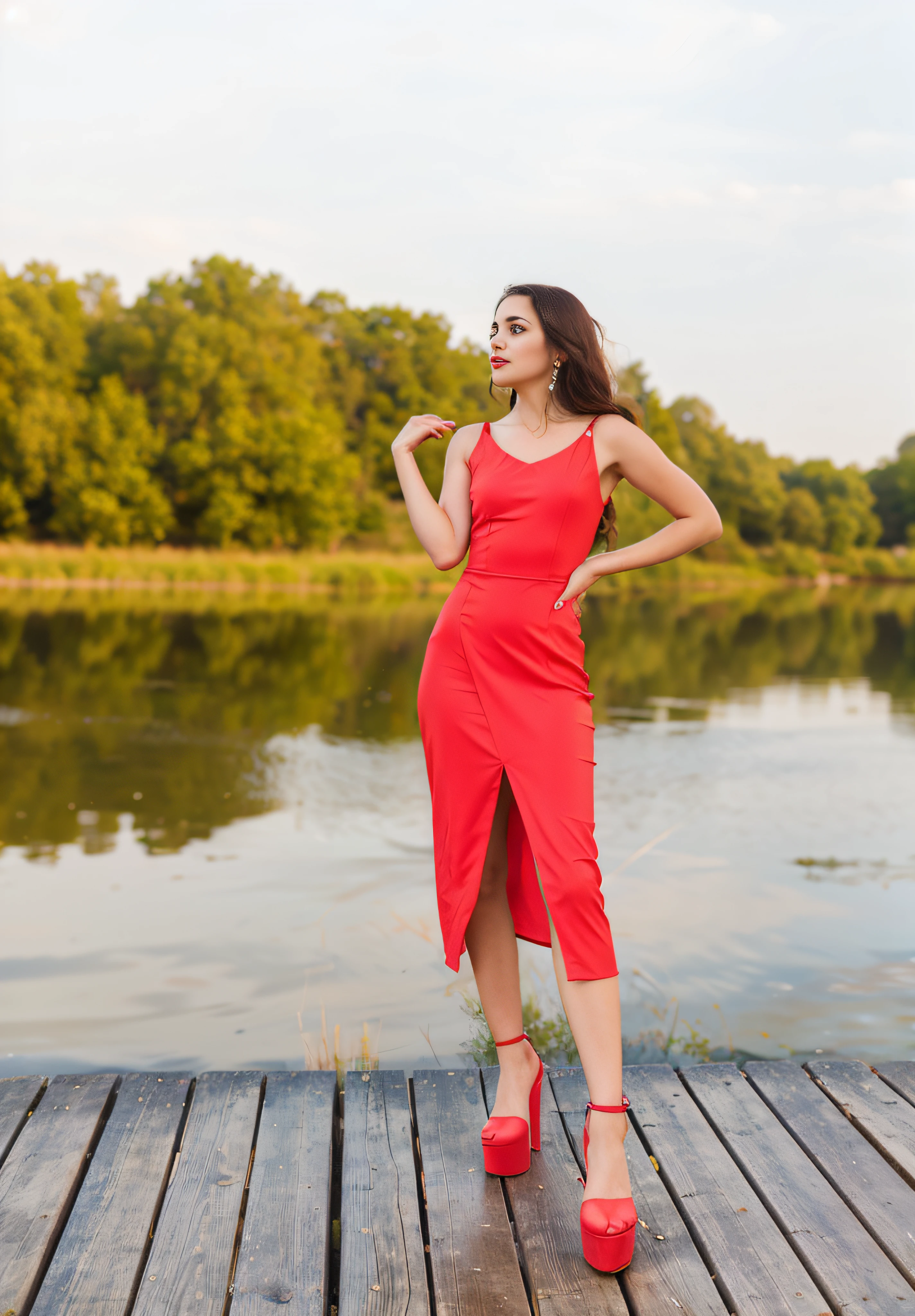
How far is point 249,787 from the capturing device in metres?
7.91

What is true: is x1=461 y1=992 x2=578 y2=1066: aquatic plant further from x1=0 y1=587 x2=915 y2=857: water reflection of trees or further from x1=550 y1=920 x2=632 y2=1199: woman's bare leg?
x1=0 y1=587 x2=915 y2=857: water reflection of trees

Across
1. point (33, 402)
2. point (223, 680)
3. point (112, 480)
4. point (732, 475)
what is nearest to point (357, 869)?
point (223, 680)

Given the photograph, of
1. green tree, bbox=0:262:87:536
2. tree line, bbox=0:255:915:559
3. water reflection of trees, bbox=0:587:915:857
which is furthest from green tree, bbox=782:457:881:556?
green tree, bbox=0:262:87:536

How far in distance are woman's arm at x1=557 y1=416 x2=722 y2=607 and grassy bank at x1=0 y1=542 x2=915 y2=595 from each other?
Answer: 1976 centimetres

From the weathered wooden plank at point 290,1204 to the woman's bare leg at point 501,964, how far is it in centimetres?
42

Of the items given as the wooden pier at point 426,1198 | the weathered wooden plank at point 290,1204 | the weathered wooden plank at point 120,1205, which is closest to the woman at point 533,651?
the wooden pier at point 426,1198

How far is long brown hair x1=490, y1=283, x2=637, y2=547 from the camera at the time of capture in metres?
2.28

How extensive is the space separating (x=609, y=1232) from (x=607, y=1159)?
13 cm

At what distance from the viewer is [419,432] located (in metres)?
2.38

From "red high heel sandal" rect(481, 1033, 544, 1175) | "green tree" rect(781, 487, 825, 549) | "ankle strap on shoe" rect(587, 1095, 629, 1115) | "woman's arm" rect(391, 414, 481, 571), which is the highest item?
"green tree" rect(781, 487, 825, 549)

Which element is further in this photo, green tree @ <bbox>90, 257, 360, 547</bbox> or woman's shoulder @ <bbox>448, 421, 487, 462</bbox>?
green tree @ <bbox>90, 257, 360, 547</bbox>

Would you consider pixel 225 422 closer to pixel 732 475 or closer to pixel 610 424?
pixel 732 475

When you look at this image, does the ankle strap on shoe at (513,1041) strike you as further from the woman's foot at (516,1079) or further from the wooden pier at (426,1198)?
the wooden pier at (426,1198)

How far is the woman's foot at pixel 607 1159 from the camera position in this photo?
205cm
